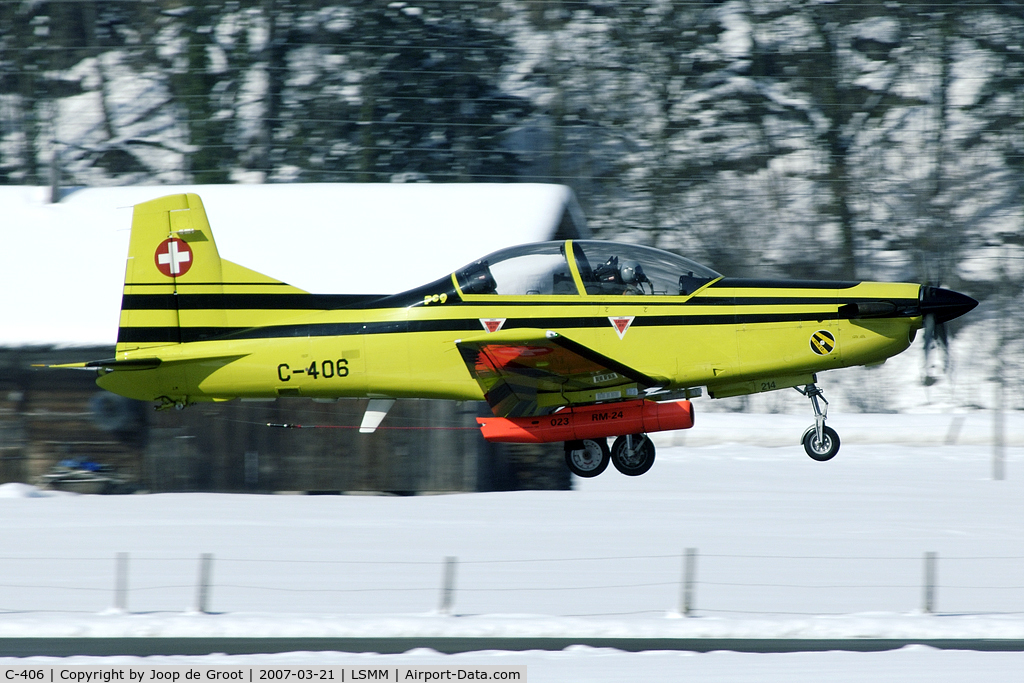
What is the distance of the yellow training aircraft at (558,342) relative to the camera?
9.16m

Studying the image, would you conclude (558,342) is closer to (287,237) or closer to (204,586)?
(204,586)

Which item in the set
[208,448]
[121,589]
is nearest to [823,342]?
[121,589]

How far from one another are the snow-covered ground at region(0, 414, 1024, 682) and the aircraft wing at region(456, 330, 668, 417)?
2.93 metres

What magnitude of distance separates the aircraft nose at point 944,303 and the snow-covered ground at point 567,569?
3.91 metres

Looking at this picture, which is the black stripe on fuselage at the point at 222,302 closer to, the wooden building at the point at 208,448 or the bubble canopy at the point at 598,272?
the bubble canopy at the point at 598,272

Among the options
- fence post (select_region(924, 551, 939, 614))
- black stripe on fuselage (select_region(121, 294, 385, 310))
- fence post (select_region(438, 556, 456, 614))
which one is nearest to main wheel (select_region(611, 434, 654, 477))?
black stripe on fuselage (select_region(121, 294, 385, 310))

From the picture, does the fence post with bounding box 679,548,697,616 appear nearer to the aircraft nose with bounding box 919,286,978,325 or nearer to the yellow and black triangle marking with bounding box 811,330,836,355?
the yellow and black triangle marking with bounding box 811,330,836,355

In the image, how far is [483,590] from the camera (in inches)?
529

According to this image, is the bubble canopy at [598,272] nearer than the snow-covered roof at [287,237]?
Yes

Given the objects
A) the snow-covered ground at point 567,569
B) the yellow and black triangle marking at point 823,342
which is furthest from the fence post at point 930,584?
the yellow and black triangle marking at point 823,342

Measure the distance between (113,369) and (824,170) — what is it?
62.1 ft

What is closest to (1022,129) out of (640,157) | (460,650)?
(640,157)

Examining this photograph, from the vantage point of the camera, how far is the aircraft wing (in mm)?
8984

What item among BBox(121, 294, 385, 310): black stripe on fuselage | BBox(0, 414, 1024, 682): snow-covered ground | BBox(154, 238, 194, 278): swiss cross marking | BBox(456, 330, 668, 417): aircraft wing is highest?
BBox(154, 238, 194, 278): swiss cross marking
